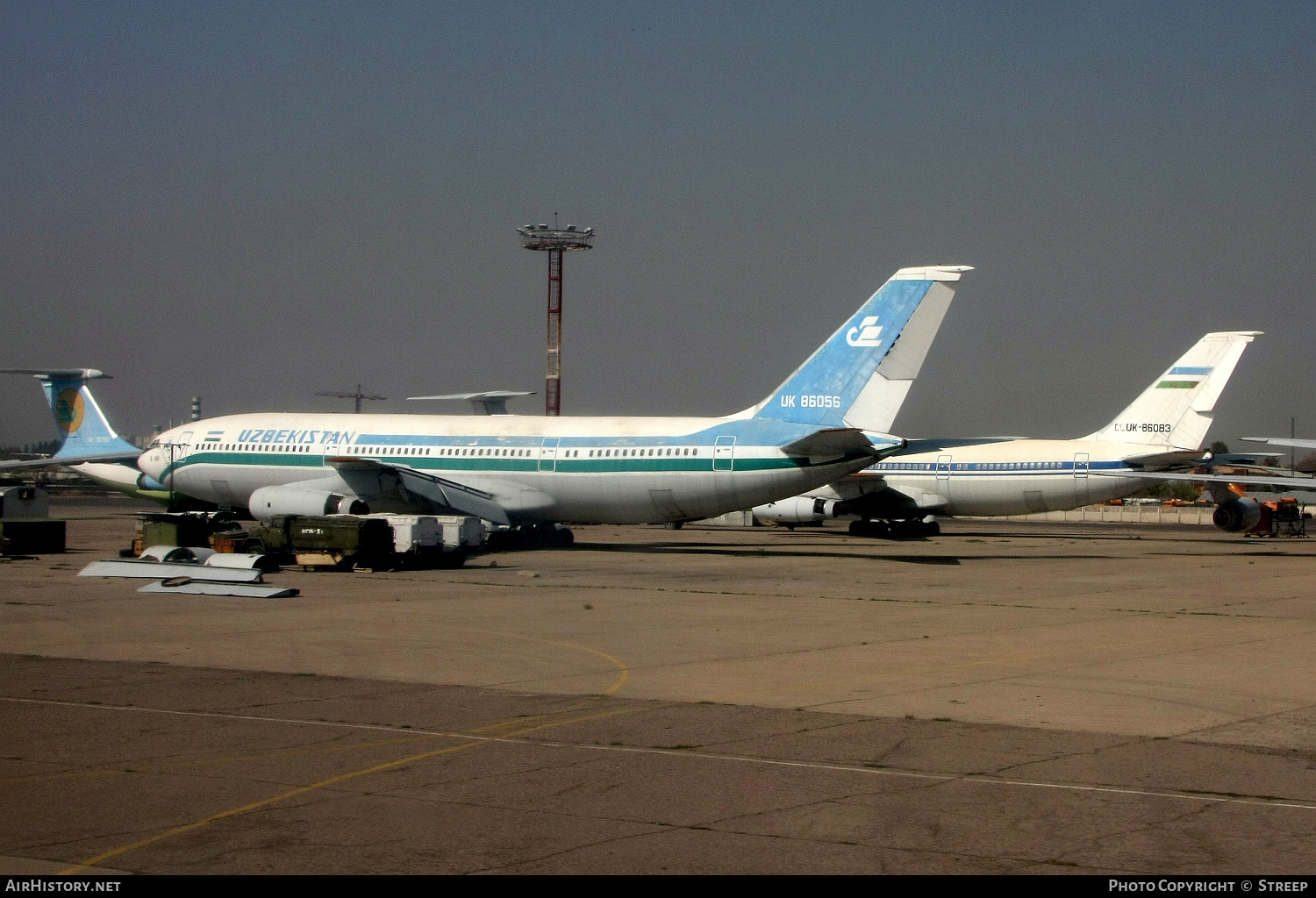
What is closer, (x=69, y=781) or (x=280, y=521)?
(x=69, y=781)

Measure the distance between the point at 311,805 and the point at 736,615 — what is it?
43.6 feet

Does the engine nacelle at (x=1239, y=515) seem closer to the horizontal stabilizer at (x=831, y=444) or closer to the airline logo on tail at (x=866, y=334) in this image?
the airline logo on tail at (x=866, y=334)

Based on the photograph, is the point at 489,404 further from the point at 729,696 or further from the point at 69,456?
the point at 729,696

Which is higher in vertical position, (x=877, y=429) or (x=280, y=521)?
(x=877, y=429)

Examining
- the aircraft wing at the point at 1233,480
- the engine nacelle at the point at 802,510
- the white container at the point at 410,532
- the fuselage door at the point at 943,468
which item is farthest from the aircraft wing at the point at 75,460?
the aircraft wing at the point at 1233,480

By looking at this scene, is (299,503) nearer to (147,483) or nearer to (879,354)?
(147,483)

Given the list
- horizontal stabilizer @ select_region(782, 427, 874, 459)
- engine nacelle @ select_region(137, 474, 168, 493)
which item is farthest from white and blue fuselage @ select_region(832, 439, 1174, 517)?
engine nacelle @ select_region(137, 474, 168, 493)

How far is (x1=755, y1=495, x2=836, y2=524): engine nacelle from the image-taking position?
53188 mm

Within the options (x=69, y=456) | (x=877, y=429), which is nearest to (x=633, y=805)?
(x=877, y=429)

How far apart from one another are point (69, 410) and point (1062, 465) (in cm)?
3739

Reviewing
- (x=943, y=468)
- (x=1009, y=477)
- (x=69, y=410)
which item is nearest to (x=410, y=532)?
(x=69, y=410)

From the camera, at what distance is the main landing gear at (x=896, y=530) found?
2029 inches
